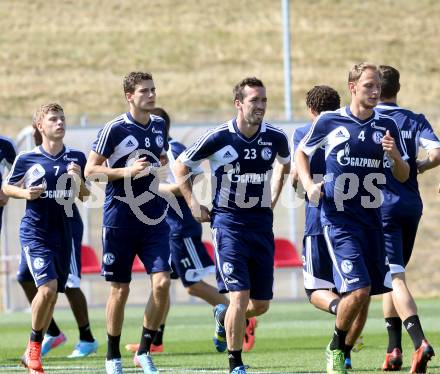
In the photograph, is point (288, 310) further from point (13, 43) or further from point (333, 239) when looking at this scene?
point (13, 43)

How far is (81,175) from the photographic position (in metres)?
10.6

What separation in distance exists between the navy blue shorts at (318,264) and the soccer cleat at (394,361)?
740mm

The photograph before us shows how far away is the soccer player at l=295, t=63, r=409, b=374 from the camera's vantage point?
9.07m

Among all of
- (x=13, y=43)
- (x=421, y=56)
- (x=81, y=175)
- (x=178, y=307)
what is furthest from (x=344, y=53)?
(x=81, y=175)

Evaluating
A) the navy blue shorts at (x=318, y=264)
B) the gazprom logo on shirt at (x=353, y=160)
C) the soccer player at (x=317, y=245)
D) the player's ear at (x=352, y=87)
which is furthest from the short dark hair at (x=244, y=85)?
the navy blue shorts at (x=318, y=264)

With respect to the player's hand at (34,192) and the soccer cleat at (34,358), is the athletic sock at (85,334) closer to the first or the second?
the soccer cleat at (34,358)

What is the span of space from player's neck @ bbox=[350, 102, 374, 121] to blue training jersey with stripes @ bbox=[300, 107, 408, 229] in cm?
3

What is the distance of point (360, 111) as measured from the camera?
9250 mm

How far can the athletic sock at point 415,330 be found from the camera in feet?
31.8

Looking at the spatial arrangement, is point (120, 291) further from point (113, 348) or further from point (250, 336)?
point (250, 336)

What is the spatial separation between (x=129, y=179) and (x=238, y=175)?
38.7 inches

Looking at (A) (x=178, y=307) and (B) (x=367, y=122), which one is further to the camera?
(A) (x=178, y=307)

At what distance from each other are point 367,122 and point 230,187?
116 cm

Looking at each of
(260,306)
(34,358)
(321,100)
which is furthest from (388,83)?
(34,358)
